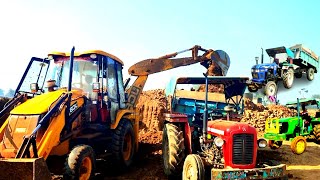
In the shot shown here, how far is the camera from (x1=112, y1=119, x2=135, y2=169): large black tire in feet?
24.7

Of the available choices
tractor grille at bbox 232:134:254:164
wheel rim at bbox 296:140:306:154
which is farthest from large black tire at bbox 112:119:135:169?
wheel rim at bbox 296:140:306:154

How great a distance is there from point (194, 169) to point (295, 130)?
8.18m

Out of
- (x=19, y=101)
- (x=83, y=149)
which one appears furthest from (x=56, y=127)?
(x=19, y=101)

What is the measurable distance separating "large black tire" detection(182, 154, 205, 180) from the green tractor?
611cm

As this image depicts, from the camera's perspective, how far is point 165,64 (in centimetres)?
1073

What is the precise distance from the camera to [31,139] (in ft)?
17.0

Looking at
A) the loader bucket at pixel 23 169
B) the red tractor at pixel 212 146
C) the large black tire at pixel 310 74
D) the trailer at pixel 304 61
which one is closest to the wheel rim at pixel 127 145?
the red tractor at pixel 212 146

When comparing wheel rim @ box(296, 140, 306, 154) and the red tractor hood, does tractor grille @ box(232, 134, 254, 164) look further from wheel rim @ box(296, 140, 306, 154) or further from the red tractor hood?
wheel rim @ box(296, 140, 306, 154)

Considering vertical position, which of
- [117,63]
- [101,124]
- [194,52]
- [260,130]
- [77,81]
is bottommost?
[260,130]

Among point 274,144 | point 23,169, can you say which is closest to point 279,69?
point 274,144

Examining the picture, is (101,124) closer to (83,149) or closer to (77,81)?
(77,81)

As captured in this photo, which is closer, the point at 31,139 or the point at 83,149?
the point at 31,139

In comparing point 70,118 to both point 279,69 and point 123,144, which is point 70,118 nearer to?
point 123,144

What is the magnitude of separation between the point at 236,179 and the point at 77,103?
368cm
